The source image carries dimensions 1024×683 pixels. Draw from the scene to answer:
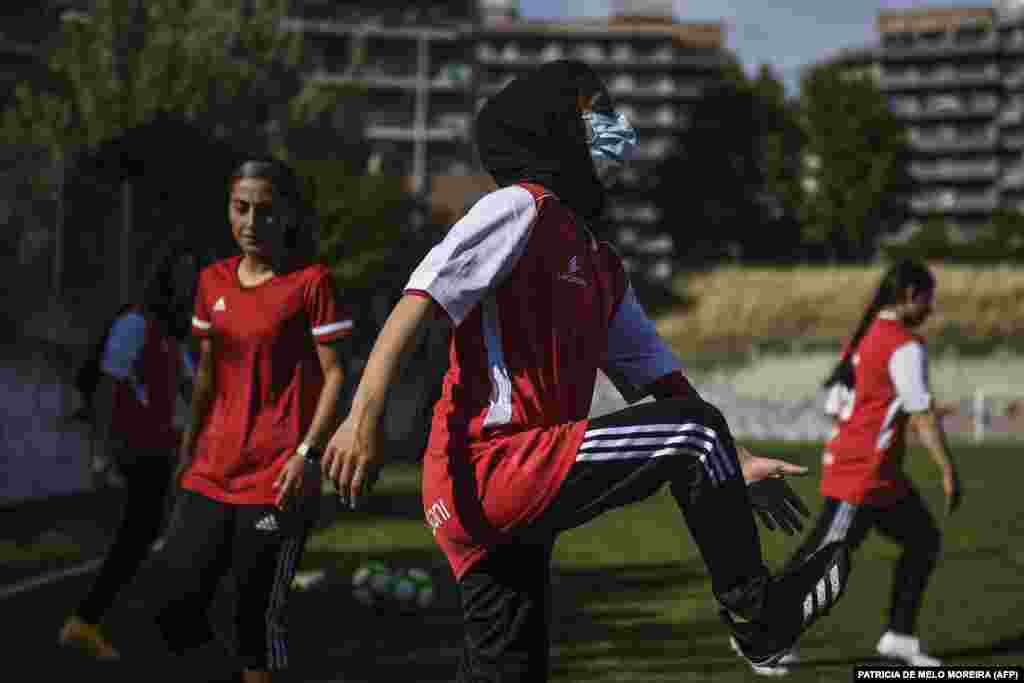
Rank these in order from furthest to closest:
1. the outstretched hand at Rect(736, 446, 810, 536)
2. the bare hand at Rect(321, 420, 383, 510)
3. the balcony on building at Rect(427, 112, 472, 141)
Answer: the balcony on building at Rect(427, 112, 472, 141) → the outstretched hand at Rect(736, 446, 810, 536) → the bare hand at Rect(321, 420, 383, 510)

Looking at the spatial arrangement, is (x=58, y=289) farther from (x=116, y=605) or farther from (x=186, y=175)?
(x=116, y=605)

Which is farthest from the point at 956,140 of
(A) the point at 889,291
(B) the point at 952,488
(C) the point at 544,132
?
(C) the point at 544,132

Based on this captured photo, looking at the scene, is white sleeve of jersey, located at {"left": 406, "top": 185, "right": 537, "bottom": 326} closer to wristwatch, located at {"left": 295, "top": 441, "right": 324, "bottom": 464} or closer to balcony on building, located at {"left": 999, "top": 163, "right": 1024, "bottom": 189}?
wristwatch, located at {"left": 295, "top": 441, "right": 324, "bottom": 464}

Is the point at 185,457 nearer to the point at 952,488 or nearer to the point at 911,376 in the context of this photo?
the point at 911,376

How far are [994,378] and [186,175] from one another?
37.5m

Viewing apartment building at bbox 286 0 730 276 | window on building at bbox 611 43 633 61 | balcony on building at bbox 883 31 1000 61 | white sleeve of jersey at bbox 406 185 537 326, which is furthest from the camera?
window on building at bbox 611 43 633 61

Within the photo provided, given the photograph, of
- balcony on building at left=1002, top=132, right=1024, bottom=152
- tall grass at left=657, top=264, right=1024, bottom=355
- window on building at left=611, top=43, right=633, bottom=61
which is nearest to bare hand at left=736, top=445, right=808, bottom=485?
tall grass at left=657, top=264, right=1024, bottom=355

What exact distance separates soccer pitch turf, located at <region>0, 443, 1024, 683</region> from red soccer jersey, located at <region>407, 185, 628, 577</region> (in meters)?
3.74

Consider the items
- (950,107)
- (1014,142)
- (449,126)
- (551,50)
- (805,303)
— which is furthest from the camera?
(551,50)

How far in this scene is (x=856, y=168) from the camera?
86.5 metres

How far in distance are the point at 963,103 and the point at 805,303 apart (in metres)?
62.0

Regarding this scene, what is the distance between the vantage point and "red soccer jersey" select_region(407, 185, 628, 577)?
3852mm

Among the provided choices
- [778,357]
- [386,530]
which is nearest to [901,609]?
[386,530]

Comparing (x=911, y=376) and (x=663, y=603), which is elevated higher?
(x=911, y=376)
